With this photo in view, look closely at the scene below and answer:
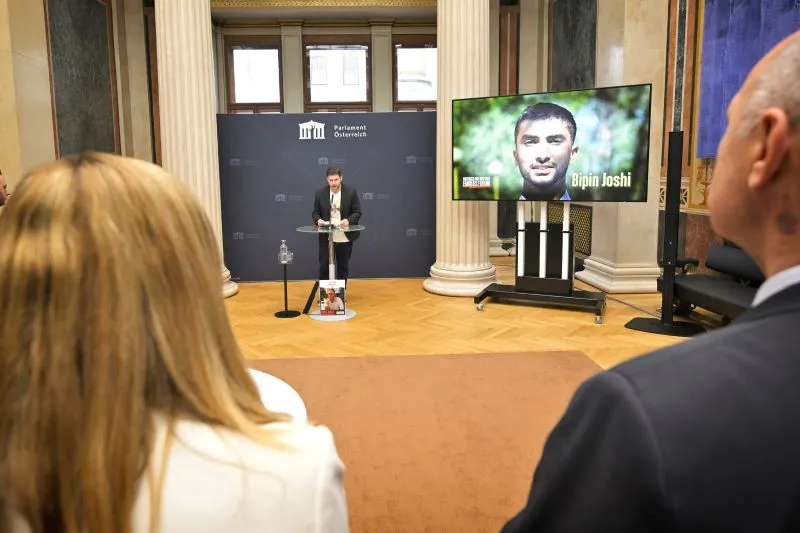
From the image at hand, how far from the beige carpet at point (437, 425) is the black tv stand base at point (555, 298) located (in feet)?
4.39

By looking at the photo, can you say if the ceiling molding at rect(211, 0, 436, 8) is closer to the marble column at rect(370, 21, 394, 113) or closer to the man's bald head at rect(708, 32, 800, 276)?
the marble column at rect(370, 21, 394, 113)

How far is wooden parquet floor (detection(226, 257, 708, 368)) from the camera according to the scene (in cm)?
520

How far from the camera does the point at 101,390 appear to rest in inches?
29.8

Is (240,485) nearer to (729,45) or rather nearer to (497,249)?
(729,45)

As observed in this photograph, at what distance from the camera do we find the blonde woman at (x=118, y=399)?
74 centimetres

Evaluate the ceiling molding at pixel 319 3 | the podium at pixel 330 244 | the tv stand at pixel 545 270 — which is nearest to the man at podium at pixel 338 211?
the podium at pixel 330 244

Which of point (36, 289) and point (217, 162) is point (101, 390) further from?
point (217, 162)

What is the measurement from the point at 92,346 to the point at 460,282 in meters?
6.86

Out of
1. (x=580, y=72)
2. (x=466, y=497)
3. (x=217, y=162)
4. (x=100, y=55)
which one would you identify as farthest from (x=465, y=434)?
(x=100, y=55)

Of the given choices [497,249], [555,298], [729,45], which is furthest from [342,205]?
[497,249]

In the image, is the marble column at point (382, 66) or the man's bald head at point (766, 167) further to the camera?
the marble column at point (382, 66)

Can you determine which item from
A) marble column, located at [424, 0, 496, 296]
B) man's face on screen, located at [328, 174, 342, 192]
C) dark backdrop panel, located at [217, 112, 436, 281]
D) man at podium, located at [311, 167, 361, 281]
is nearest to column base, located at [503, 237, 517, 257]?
dark backdrop panel, located at [217, 112, 436, 281]

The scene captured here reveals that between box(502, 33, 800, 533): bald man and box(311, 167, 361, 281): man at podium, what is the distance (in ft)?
18.9

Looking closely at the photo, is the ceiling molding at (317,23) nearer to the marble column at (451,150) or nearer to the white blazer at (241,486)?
the marble column at (451,150)
